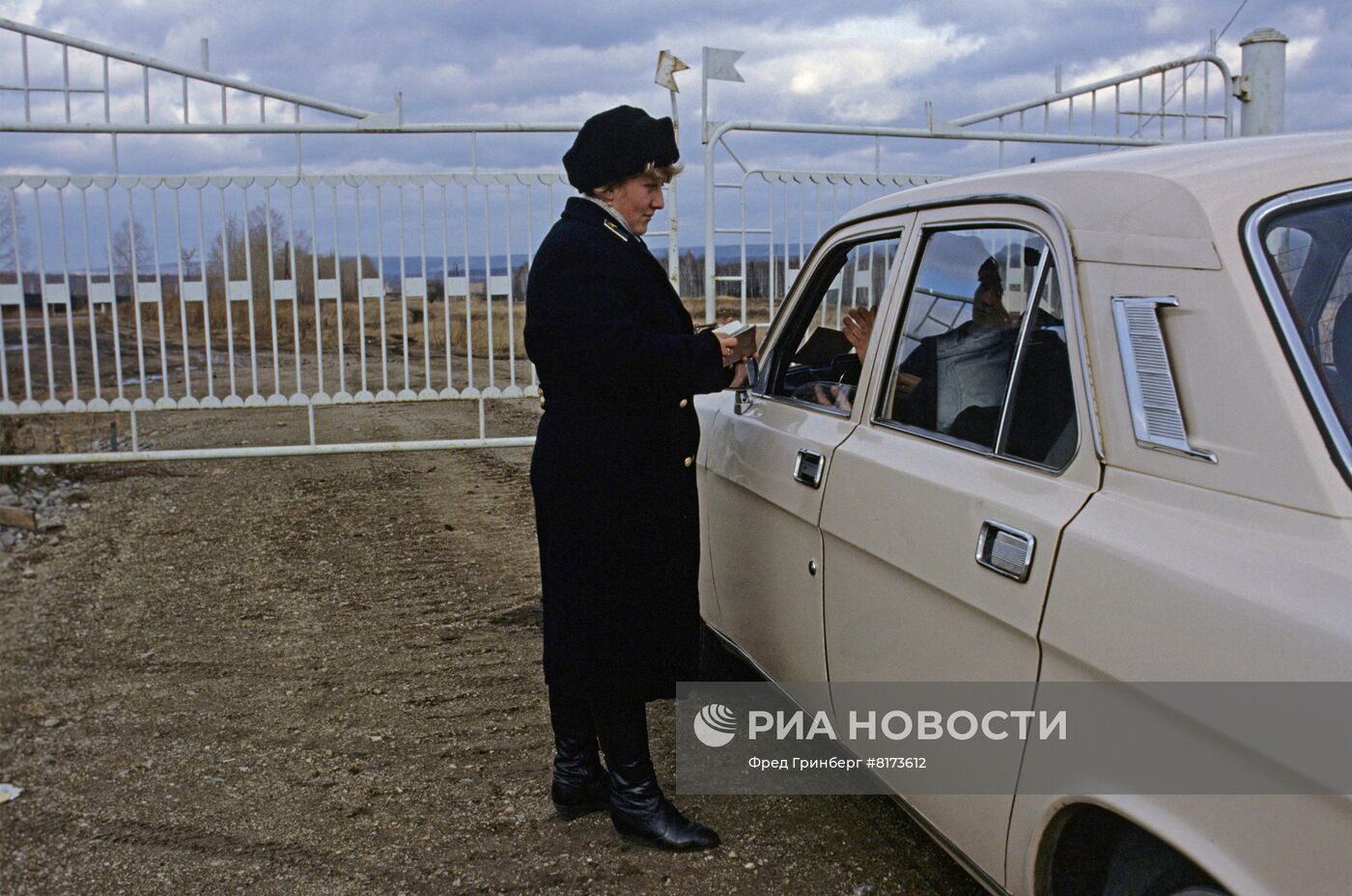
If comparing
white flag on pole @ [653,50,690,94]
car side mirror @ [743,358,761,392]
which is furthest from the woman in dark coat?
white flag on pole @ [653,50,690,94]

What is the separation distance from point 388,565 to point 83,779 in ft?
9.38

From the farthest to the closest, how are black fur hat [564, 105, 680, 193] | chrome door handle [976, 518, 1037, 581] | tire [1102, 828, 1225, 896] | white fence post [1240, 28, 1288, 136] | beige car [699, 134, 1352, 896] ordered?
white fence post [1240, 28, 1288, 136] → black fur hat [564, 105, 680, 193] → chrome door handle [976, 518, 1037, 581] → tire [1102, 828, 1225, 896] → beige car [699, 134, 1352, 896]

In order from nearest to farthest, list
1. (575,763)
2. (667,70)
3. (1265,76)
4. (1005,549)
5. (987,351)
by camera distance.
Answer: (1005,549)
(987,351)
(575,763)
(667,70)
(1265,76)

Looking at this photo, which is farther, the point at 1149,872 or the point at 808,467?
the point at 808,467

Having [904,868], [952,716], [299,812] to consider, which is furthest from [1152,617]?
[299,812]

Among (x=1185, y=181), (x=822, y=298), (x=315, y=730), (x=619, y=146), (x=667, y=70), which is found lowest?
(x=315, y=730)

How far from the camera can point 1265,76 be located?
8.59 m

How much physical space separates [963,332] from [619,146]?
1.14 metres

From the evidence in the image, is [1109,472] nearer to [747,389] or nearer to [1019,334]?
[1019,334]

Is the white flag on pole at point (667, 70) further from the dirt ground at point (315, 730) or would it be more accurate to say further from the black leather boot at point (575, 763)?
the black leather boot at point (575, 763)

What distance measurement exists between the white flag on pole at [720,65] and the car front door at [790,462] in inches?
151

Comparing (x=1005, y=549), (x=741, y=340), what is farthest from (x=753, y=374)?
(x=1005, y=549)

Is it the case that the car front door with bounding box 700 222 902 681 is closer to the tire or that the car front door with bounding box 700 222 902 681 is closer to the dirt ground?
the dirt ground

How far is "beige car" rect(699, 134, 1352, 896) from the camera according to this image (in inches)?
70.5
